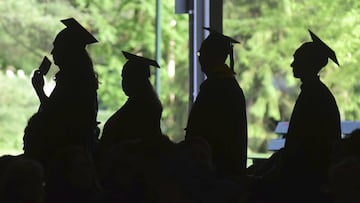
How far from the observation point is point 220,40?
420cm

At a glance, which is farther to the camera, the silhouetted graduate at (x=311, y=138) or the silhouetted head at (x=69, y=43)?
the silhouetted head at (x=69, y=43)

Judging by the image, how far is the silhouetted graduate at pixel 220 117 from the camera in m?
4.11

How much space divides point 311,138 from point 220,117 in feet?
1.62

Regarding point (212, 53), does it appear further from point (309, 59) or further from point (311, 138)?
point (311, 138)

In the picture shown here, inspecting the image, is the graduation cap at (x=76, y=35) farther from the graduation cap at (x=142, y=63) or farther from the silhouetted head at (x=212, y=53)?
the silhouetted head at (x=212, y=53)

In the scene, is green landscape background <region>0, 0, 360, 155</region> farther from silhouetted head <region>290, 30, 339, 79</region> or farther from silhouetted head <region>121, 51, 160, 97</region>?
silhouetted head <region>121, 51, 160, 97</region>

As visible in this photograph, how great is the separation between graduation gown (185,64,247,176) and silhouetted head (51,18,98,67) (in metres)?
0.68

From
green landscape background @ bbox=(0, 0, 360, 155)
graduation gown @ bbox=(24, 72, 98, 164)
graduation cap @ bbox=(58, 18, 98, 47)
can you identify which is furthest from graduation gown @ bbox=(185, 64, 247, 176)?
green landscape background @ bbox=(0, 0, 360, 155)

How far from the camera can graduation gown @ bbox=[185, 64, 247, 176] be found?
4.11 metres

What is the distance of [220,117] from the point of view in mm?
4098

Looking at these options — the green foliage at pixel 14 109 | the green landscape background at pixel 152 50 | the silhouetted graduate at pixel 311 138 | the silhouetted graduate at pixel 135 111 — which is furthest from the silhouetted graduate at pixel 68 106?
the green foliage at pixel 14 109

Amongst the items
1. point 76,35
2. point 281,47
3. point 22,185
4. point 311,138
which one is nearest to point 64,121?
point 76,35

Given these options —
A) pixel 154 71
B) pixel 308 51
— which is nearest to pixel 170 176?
pixel 308 51

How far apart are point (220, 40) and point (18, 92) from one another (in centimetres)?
562
